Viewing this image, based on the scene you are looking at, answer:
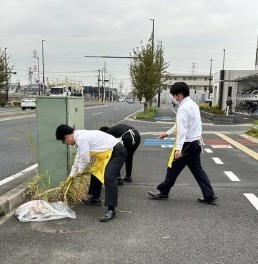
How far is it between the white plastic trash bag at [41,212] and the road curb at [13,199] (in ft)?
0.56

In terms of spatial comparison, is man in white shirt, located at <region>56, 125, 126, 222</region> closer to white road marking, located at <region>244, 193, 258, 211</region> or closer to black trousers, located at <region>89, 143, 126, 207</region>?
black trousers, located at <region>89, 143, 126, 207</region>

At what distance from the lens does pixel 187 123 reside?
4.70 m

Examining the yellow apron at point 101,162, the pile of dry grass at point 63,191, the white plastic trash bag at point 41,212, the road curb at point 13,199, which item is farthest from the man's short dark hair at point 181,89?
the road curb at point 13,199

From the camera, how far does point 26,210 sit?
4.28 meters

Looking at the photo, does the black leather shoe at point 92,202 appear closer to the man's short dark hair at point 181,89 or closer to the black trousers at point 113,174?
the black trousers at point 113,174

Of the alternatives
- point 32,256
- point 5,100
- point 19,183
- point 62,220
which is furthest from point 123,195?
point 5,100

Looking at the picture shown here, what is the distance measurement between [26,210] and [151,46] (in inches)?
883

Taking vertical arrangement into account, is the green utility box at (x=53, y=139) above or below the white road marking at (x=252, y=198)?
above

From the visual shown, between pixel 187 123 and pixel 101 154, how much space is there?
128 centimetres

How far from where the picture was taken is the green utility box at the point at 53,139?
4863 millimetres

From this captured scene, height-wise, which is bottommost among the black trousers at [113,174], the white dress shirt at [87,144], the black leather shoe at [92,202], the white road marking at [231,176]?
the white road marking at [231,176]

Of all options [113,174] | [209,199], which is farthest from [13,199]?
[209,199]

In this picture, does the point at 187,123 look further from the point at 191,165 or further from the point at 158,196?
the point at 158,196

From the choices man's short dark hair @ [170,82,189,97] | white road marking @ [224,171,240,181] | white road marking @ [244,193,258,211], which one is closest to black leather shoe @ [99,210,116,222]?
man's short dark hair @ [170,82,189,97]
